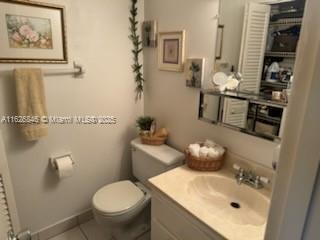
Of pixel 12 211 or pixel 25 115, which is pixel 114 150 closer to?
pixel 25 115

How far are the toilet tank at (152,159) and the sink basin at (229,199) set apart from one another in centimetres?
33

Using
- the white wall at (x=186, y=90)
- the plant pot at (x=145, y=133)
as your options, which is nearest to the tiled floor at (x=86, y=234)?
the plant pot at (x=145, y=133)

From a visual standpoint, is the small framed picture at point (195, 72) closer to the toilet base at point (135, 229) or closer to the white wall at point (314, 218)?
the toilet base at point (135, 229)

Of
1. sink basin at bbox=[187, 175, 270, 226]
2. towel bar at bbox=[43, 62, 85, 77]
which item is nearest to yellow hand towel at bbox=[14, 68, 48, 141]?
towel bar at bbox=[43, 62, 85, 77]

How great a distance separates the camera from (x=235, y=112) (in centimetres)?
144

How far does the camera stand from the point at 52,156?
177 cm

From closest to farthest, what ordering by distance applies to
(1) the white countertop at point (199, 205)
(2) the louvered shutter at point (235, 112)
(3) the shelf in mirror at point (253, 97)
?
(1) the white countertop at point (199, 205) < (3) the shelf in mirror at point (253, 97) < (2) the louvered shutter at point (235, 112)

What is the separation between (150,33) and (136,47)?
7.5 inches

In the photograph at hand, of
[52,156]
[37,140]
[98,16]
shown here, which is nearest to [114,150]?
[52,156]

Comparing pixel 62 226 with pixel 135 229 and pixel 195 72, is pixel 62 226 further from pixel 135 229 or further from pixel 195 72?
pixel 195 72

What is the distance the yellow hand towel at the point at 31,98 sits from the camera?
1442mm

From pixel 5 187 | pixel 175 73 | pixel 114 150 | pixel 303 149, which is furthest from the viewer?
pixel 114 150

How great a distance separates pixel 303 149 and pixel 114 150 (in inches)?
74.5

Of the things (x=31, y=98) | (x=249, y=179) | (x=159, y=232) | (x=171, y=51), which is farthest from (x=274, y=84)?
(x=31, y=98)
